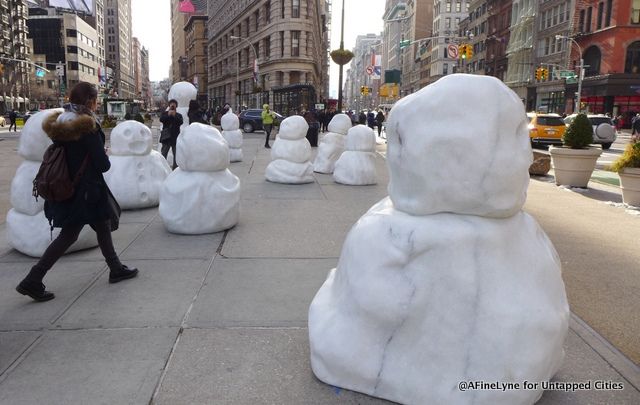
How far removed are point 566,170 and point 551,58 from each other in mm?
43719

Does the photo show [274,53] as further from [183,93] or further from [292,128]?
[292,128]

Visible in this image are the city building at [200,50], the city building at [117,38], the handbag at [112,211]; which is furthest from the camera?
the city building at [117,38]

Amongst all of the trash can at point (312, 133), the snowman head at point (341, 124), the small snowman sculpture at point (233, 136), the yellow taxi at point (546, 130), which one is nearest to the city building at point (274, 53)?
the trash can at point (312, 133)

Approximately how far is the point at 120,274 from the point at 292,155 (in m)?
6.56

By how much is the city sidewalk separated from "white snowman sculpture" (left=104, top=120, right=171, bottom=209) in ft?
4.53

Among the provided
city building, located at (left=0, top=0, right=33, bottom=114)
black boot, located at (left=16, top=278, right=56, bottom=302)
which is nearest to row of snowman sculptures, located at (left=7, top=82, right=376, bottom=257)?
black boot, located at (left=16, top=278, right=56, bottom=302)

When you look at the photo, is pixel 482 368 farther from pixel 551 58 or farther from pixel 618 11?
pixel 551 58

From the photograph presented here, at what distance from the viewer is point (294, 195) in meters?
9.41

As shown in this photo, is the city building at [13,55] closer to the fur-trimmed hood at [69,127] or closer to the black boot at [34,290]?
the fur-trimmed hood at [69,127]

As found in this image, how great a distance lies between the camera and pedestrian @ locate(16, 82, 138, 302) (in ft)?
13.2

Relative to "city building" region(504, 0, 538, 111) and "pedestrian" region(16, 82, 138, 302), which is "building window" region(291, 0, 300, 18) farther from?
"pedestrian" region(16, 82, 138, 302)

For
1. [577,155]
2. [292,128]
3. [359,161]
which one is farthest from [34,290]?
[577,155]

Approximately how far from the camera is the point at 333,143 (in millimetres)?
12633

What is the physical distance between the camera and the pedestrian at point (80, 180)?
4.03m
